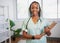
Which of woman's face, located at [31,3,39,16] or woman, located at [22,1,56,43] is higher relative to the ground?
woman's face, located at [31,3,39,16]

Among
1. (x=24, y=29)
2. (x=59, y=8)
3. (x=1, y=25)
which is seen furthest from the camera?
(x=59, y=8)

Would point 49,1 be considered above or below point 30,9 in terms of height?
above

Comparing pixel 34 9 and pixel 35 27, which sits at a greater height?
pixel 34 9

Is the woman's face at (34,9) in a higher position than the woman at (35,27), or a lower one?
higher

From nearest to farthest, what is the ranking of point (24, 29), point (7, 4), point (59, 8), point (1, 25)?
point (24, 29) < point (1, 25) < point (59, 8) < point (7, 4)

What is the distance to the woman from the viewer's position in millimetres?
838

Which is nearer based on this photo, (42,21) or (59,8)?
(42,21)

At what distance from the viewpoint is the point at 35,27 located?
0.85m

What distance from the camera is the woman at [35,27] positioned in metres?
0.84

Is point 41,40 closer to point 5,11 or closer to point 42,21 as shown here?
point 42,21

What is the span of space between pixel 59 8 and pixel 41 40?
14.7 feet

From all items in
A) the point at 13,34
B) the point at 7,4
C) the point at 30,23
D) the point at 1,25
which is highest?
the point at 7,4

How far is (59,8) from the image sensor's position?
16.9ft

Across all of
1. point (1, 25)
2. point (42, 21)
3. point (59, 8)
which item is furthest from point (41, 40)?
point (59, 8)
